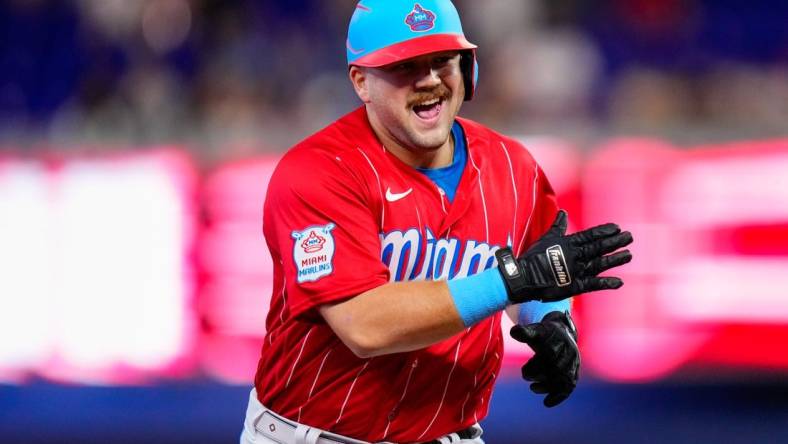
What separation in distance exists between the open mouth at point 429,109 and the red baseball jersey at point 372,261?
16cm

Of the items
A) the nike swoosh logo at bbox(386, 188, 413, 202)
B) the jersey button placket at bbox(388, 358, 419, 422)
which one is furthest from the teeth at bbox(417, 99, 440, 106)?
the jersey button placket at bbox(388, 358, 419, 422)

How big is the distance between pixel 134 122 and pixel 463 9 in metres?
2.41

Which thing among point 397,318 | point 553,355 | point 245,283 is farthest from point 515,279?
point 245,283

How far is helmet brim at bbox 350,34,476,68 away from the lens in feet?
10.7

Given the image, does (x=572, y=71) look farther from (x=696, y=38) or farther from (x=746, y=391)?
(x=746, y=391)

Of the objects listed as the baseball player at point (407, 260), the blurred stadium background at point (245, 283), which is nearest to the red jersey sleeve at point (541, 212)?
the baseball player at point (407, 260)

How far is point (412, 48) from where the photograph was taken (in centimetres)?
328

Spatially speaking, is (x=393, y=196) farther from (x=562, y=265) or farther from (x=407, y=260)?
(x=562, y=265)

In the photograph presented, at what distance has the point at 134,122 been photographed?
7090mm

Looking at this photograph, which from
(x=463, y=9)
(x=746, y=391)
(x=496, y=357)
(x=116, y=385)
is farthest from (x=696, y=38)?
(x=496, y=357)

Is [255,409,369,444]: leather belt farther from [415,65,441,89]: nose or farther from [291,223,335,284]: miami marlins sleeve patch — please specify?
[415,65,441,89]: nose

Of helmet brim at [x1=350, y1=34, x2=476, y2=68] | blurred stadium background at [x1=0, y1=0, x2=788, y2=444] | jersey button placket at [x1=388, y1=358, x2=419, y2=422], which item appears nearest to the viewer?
helmet brim at [x1=350, y1=34, x2=476, y2=68]

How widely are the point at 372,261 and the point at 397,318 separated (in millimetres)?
189

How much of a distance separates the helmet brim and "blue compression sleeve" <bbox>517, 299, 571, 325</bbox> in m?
0.88
